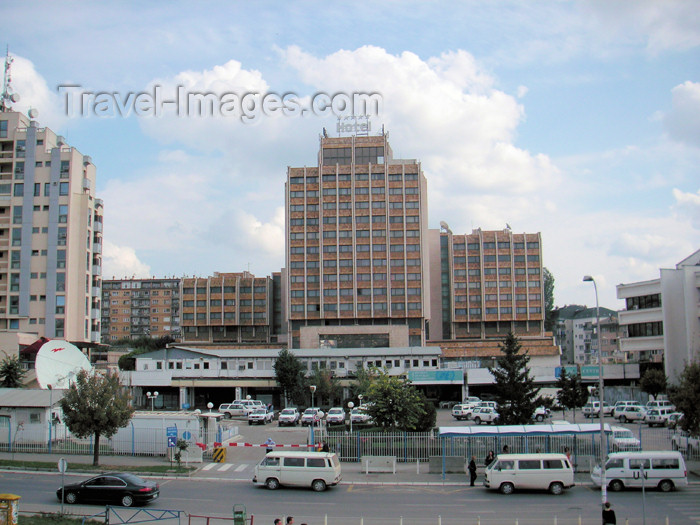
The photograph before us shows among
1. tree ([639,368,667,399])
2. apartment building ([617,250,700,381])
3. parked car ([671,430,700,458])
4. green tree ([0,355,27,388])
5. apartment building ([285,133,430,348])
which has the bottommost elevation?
parked car ([671,430,700,458])

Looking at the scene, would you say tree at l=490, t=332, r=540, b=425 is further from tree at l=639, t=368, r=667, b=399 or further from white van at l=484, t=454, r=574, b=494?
tree at l=639, t=368, r=667, b=399

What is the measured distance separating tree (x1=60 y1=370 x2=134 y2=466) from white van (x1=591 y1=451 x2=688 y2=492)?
25130mm

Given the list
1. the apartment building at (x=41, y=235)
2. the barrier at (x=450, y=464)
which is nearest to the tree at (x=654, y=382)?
the barrier at (x=450, y=464)

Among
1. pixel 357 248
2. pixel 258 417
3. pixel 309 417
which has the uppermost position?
pixel 357 248

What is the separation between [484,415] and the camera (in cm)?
6094

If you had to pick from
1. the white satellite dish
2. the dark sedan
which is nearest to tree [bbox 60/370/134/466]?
the dark sedan

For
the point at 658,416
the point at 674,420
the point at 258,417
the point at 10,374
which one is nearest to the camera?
the point at 674,420

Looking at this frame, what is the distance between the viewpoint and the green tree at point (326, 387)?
80375 mm

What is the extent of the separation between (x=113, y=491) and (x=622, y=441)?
26.6 metres

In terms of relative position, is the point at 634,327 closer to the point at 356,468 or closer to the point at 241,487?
the point at 356,468

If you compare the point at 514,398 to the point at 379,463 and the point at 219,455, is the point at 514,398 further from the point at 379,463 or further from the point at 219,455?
the point at 219,455

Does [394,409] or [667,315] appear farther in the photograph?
[667,315]

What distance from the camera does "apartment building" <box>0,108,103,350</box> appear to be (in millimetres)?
88500

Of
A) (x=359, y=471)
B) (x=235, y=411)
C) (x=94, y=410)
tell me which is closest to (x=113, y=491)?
(x=94, y=410)
